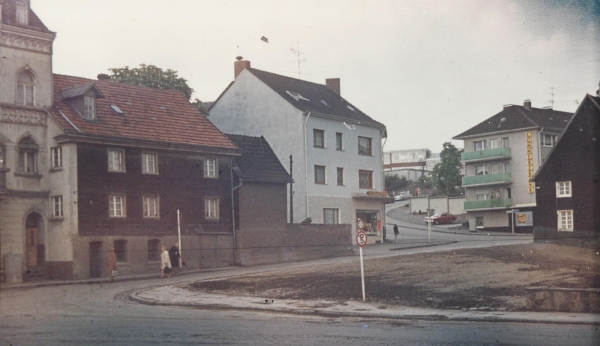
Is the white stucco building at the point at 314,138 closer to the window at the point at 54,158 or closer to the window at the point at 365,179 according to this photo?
the window at the point at 365,179

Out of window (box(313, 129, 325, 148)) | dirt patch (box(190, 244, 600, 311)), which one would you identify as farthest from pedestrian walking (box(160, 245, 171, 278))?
window (box(313, 129, 325, 148))

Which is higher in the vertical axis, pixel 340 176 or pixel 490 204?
pixel 340 176

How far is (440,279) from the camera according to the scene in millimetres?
28125

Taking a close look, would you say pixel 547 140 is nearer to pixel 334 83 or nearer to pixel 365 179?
pixel 365 179

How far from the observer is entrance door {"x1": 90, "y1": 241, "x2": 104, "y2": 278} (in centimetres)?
3653

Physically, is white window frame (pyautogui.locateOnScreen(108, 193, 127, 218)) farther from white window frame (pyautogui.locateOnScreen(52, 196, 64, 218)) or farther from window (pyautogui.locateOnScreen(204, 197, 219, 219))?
window (pyautogui.locateOnScreen(204, 197, 219, 219))

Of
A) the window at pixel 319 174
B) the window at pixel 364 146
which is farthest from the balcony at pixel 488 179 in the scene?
the window at pixel 319 174

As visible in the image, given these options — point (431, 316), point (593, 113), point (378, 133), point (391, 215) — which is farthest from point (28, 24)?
point (391, 215)

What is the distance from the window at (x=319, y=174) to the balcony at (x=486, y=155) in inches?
515

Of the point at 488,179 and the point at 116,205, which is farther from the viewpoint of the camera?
the point at 488,179

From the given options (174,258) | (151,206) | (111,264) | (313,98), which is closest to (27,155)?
(111,264)

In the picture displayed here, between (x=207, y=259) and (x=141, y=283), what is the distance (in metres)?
8.92

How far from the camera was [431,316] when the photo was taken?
19297 mm

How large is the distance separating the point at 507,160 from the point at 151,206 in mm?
32122
